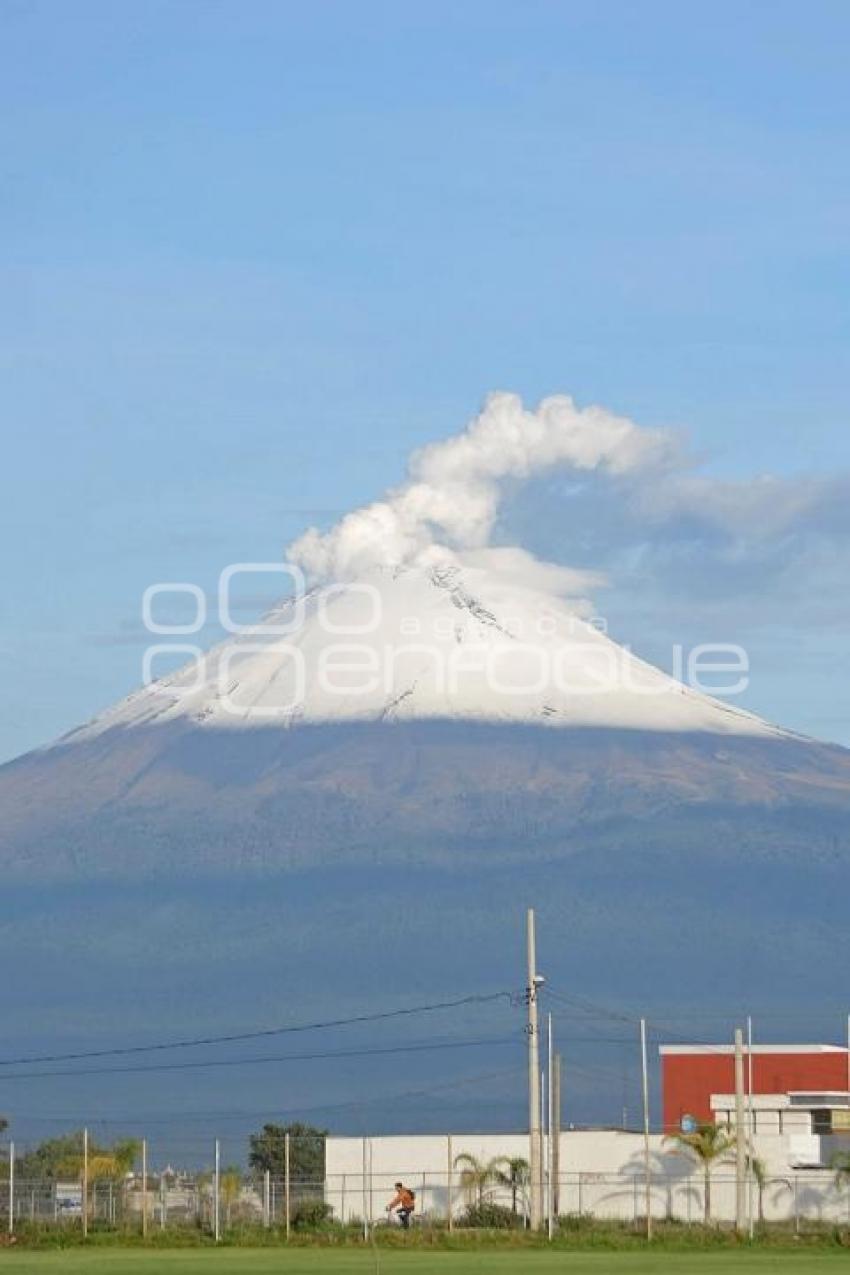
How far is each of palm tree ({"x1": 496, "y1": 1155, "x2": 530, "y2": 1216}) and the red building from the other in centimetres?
2326

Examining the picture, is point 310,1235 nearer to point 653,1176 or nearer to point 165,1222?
point 165,1222

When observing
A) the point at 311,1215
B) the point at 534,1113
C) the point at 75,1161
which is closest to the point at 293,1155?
the point at 75,1161

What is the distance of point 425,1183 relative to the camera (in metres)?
77.4

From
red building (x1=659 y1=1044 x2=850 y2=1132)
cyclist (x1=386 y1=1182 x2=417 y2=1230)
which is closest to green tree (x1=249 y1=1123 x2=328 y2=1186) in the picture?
→ red building (x1=659 y1=1044 x2=850 y2=1132)

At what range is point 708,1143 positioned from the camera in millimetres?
71062

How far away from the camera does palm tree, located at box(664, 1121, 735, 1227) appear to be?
70.4 m

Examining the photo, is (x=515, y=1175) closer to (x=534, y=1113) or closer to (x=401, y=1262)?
(x=534, y=1113)

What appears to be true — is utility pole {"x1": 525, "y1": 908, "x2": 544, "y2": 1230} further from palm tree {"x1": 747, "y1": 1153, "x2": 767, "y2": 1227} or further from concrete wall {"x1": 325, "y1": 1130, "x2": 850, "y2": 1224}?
concrete wall {"x1": 325, "y1": 1130, "x2": 850, "y2": 1224}

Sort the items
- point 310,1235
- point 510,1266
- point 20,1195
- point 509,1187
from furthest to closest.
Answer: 1. point 20,1195
2. point 509,1187
3. point 310,1235
4. point 510,1266

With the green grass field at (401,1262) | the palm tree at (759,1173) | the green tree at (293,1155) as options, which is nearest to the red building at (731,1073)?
the green tree at (293,1155)

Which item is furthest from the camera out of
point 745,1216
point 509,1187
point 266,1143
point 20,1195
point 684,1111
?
point 266,1143

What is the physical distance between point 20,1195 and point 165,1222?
25.0 m

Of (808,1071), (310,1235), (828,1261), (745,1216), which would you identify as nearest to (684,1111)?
(808,1071)

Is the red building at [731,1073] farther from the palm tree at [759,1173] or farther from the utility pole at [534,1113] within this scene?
the utility pole at [534,1113]
